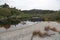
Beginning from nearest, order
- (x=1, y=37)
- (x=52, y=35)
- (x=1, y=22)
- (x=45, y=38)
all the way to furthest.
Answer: (x=1, y=37) < (x=45, y=38) < (x=52, y=35) < (x=1, y=22)

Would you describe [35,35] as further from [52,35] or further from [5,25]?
[5,25]

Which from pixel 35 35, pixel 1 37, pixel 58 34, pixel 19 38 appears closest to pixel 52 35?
pixel 58 34

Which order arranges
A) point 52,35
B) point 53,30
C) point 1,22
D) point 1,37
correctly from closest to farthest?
point 1,37 → point 52,35 → point 53,30 → point 1,22

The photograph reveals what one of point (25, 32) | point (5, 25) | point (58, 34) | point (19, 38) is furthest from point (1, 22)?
point (58, 34)

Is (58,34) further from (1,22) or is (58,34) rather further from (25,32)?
(1,22)

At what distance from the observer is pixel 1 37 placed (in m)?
2.55

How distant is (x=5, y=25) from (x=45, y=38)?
0.99m

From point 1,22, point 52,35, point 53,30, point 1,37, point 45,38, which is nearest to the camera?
point 1,37

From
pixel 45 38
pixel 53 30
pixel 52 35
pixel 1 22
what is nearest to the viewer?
pixel 45 38

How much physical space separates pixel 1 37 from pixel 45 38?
2.38 feet

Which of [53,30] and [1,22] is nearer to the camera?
[53,30]

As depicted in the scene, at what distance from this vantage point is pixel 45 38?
8.96 feet

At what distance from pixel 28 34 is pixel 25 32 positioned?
10 cm

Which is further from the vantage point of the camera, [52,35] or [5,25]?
[5,25]
